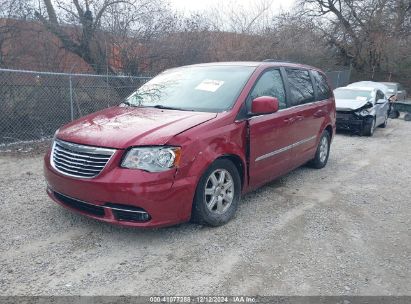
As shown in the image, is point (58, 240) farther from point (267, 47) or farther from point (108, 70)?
point (267, 47)

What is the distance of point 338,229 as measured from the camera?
4.01 m

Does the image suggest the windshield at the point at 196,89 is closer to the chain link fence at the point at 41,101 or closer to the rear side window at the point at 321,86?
the rear side window at the point at 321,86

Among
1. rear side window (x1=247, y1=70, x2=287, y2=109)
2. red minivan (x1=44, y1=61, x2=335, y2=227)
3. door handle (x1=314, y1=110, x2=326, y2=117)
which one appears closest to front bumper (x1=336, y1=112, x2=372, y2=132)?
door handle (x1=314, y1=110, x2=326, y2=117)

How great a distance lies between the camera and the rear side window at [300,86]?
5.19 metres

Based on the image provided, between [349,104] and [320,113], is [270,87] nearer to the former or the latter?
[320,113]

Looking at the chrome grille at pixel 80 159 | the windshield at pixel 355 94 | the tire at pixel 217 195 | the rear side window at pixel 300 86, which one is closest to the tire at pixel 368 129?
the windshield at pixel 355 94

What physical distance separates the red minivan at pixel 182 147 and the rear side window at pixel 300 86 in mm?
35

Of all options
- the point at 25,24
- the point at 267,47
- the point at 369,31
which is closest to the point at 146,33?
the point at 25,24

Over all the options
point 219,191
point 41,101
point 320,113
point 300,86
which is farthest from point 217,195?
point 41,101

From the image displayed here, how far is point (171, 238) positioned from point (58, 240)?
109 cm

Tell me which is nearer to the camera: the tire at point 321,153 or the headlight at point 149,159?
the headlight at point 149,159

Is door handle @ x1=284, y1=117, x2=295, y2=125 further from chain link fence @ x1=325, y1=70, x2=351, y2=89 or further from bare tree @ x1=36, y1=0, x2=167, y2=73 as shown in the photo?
chain link fence @ x1=325, y1=70, x2=351, y2=89

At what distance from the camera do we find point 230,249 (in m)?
3.48

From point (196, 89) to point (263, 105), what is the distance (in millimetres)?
879
